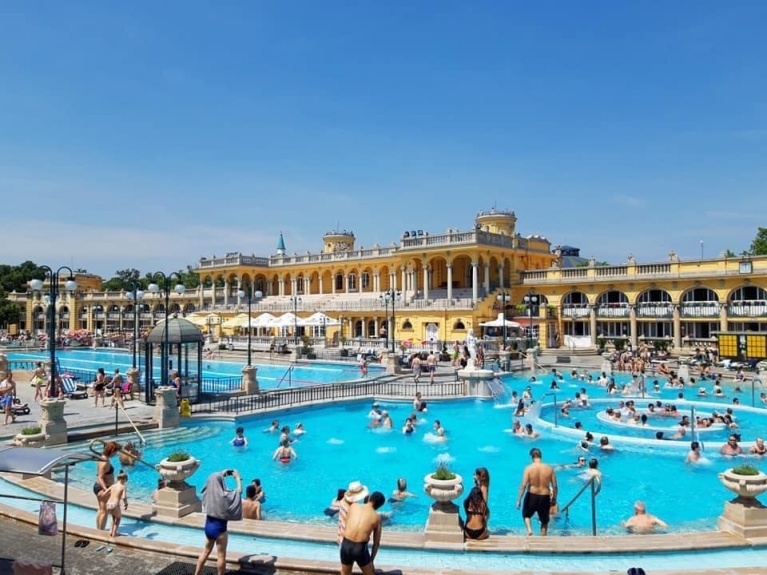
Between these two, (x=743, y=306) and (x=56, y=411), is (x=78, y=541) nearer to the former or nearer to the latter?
(x=56, y=411)

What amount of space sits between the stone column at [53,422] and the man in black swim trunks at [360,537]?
12.0 m

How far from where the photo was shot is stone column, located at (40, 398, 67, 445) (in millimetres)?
15234

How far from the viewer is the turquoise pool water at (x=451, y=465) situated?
11750 millimetres

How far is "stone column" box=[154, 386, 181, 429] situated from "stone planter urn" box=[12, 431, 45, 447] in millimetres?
4319

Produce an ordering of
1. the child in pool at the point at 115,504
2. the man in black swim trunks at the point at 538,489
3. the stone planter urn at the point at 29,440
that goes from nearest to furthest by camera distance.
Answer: the child in pool at the point at 115,504 → the man in black swim trunks at the point at 538,489 → the stone planter urn at the point at 29,440

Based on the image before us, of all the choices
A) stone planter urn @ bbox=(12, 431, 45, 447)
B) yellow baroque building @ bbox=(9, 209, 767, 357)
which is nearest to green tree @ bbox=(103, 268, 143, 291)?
yellow baroque building @ bbox=(9, 209, 767, 357)

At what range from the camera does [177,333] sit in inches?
845

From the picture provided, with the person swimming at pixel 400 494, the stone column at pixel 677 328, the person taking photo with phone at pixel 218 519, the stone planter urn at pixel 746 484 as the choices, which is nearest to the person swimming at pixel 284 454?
the person swimming at pixel 400 494

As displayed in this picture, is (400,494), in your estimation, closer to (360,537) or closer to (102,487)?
(102,487)

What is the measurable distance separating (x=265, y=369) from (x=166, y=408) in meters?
21.1

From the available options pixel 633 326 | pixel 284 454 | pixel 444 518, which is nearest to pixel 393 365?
pixel 284 454

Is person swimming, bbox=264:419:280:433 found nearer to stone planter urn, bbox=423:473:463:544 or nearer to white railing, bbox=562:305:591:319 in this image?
stone planter urn, bbox=423:473:463:544

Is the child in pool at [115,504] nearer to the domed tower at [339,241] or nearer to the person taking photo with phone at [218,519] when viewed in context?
the person taking photo with phone at [218,519]

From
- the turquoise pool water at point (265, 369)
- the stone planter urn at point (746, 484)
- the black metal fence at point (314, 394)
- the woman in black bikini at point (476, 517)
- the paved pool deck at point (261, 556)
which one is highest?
the stone planter urn at point (746, 484)
